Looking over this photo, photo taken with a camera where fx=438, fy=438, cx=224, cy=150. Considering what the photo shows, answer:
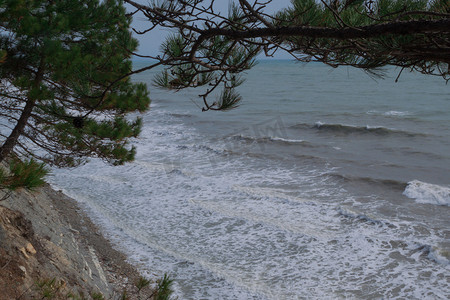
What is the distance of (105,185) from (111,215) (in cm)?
213

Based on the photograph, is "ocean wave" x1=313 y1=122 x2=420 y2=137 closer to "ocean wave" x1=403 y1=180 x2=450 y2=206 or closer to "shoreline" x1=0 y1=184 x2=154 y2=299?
"ocean wave" x1=403 y1=180 x2=450 y2=206

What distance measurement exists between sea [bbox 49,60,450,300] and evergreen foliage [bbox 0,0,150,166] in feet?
3.22

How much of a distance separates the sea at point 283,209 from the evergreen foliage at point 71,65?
0.98 m

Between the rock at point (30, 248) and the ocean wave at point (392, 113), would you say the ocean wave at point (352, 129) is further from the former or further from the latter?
the rock at point (30, 248)

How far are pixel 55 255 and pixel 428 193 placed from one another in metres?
8.63

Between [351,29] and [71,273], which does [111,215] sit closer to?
[71,273]

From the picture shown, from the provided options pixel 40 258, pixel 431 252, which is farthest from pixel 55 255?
pixel 431 252

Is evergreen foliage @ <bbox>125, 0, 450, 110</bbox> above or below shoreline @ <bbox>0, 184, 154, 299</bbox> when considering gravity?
above

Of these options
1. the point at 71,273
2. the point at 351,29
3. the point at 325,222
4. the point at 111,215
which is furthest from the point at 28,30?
the point at 325,222

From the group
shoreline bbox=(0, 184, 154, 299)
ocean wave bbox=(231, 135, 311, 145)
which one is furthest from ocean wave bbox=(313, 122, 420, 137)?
shoreline bbox=(0, 184, 154, 299)

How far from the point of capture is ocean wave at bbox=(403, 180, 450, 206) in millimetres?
9930

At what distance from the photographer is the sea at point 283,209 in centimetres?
638

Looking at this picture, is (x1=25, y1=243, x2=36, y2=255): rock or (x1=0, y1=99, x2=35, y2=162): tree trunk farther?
(x1=0, y1=99, x2=35, y2=162): tree trunk

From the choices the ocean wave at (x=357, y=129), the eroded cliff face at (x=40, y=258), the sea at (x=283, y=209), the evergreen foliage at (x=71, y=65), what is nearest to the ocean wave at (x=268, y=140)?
the sea at (x=283, y=209)
